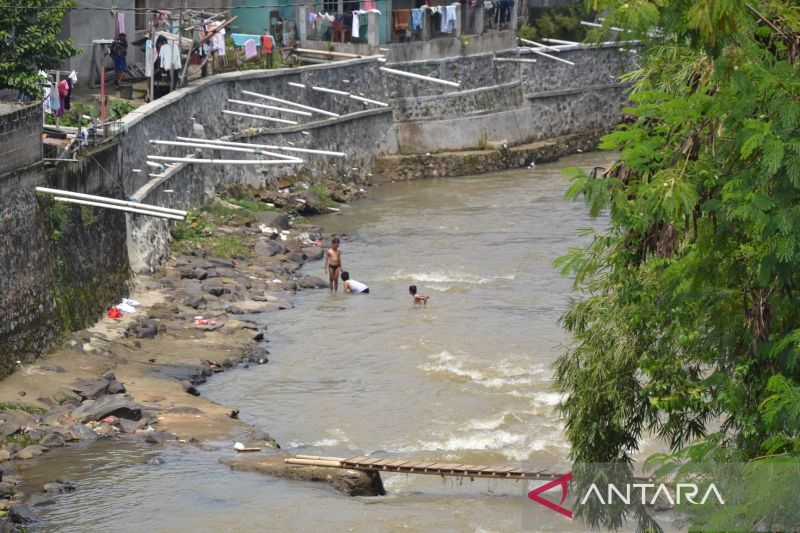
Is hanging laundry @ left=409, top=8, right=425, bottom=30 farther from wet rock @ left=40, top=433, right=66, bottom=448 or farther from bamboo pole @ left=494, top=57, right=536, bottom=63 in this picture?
wet rock @ left=40, top=433, right=66, bottom=448

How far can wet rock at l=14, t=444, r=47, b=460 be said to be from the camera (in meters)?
14.5

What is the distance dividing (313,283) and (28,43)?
6.19 metres

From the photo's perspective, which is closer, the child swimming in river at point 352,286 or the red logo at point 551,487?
the red logo at point 551,487

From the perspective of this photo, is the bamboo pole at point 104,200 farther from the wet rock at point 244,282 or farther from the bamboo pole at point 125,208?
the wet rock at point 244,282

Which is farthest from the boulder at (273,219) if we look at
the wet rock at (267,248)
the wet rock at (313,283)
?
the wet rock at (313,283)

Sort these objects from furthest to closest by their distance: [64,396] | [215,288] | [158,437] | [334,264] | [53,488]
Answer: [334,264], [215,288], [64,396], [158,437], [53,488]

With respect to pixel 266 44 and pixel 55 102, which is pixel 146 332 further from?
pixel 266 44

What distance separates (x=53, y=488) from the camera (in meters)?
13.7

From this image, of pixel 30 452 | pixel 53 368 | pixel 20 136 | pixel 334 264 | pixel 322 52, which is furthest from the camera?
pixel 322 52

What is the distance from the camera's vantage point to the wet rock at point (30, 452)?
14.5 m

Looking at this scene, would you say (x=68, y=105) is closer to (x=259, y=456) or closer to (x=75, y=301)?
(x=75, y=301)

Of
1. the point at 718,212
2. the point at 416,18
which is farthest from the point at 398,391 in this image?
the point at 416,18

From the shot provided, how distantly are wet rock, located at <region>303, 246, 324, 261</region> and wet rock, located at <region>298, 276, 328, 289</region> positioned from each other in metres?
1.83

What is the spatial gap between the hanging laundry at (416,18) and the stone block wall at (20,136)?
2027 cm
